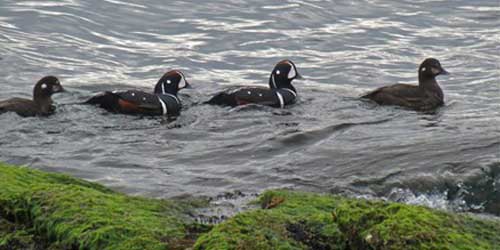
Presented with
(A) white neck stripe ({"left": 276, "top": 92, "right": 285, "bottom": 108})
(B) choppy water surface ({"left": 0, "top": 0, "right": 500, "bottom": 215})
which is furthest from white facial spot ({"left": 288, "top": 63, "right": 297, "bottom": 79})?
(A) white neck stripe ({"left": 276, "top": 92, "right": 285, "bottom": 108})

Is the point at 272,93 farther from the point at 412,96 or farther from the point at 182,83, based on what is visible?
the point at 412,96

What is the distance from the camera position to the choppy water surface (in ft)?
33.3

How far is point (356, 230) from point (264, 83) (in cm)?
1162

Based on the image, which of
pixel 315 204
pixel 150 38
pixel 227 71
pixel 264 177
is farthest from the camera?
pixel 150 38

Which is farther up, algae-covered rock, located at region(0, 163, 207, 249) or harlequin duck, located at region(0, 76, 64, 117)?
algae-covered rock, located at region(0, 163, 207, 249)

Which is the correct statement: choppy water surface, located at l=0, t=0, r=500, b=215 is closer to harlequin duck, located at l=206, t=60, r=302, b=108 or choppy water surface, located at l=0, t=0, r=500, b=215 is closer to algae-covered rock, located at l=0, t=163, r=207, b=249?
harlequin duck, located at l=206, t=60, r=302, b=108

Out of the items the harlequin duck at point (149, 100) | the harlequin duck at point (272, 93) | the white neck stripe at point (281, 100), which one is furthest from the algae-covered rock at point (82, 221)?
the white neck stripe at point (281, 100)

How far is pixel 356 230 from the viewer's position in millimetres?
5363

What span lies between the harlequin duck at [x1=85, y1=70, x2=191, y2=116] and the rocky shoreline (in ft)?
25.5

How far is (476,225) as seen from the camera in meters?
5.75

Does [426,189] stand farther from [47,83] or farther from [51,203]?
[47,83]

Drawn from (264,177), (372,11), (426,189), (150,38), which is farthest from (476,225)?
(372,11)

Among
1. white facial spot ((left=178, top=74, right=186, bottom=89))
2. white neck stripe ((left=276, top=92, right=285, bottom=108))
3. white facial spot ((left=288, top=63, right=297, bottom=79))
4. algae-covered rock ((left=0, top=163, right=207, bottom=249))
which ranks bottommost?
white neck stripe ((left=276, top=92, right=285, bottom=108))

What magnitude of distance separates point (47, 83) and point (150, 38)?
5.31 metres
